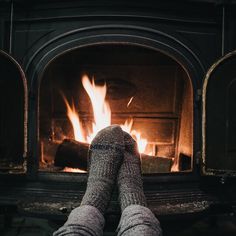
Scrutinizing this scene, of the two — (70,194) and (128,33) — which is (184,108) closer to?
(128,33)

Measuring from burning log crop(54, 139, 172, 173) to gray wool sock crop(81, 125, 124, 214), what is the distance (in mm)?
187

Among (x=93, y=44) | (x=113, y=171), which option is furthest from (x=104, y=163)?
(x=93, y=44)

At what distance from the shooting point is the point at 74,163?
159 cm

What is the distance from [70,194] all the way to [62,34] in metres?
0.59

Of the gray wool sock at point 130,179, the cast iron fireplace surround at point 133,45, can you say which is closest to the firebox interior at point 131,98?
the cast iron fireplace surround at point 133,45

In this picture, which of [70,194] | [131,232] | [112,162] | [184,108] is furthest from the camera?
[184,108]

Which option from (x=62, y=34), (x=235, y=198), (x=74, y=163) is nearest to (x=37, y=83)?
(x=62, y=34)

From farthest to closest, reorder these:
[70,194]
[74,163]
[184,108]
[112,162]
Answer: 1. [184,108]
2. [74,163]
3. [70,194]
4. [112,162]

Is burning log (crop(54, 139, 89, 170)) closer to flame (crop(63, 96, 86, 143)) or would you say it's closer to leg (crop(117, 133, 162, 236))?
flame (crop(63, 96, 86, 143))

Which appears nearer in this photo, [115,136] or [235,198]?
[115,136]

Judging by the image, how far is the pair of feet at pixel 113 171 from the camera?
3.86ft

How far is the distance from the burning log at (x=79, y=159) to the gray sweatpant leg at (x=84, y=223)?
494mm

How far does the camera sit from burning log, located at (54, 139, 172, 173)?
1.57 metres

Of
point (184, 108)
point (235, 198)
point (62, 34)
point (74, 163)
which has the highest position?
point (62, 34)
